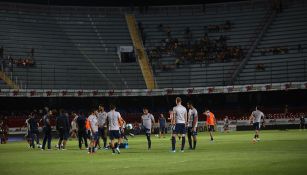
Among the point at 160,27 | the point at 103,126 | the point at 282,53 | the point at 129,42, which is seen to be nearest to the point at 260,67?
the point at 282,53

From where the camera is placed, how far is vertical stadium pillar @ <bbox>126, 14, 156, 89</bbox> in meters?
71.6

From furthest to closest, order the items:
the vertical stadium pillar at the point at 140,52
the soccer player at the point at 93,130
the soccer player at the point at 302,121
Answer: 1. the vertical stadium pillar at the point at 140,52
2. the soccer player at the point at 302,121
3. the soccer player at the point at 93,130

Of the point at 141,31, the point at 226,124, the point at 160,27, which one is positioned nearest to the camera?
Answer: the point at 226,124

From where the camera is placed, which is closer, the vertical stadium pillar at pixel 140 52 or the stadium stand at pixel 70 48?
the stadium stand at pixel 70 48

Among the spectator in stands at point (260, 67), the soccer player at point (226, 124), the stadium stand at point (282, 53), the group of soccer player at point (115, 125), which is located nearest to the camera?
the group of soccer player at point (115, 125)

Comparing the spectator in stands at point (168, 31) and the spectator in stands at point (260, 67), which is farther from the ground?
the spectator in stands at point (168, 31)

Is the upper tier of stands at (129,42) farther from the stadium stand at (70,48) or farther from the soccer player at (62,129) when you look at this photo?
the soccer player at (62,129)

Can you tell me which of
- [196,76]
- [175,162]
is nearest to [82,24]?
[196,76]

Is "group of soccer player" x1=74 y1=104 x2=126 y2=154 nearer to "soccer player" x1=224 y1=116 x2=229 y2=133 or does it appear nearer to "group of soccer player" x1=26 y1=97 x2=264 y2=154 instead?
"group of soccer player" x1=26 y1=97 x2=264 y2=154

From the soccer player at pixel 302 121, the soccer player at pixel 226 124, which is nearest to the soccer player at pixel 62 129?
the soccer player at pixel 226 124

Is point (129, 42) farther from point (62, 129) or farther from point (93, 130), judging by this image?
point (93, 130)

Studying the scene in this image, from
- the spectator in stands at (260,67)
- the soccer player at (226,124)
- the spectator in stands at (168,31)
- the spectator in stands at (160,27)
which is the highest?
the spectator in stands at (160,27)

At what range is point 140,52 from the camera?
247 ft

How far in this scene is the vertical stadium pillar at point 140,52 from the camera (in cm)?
7156
